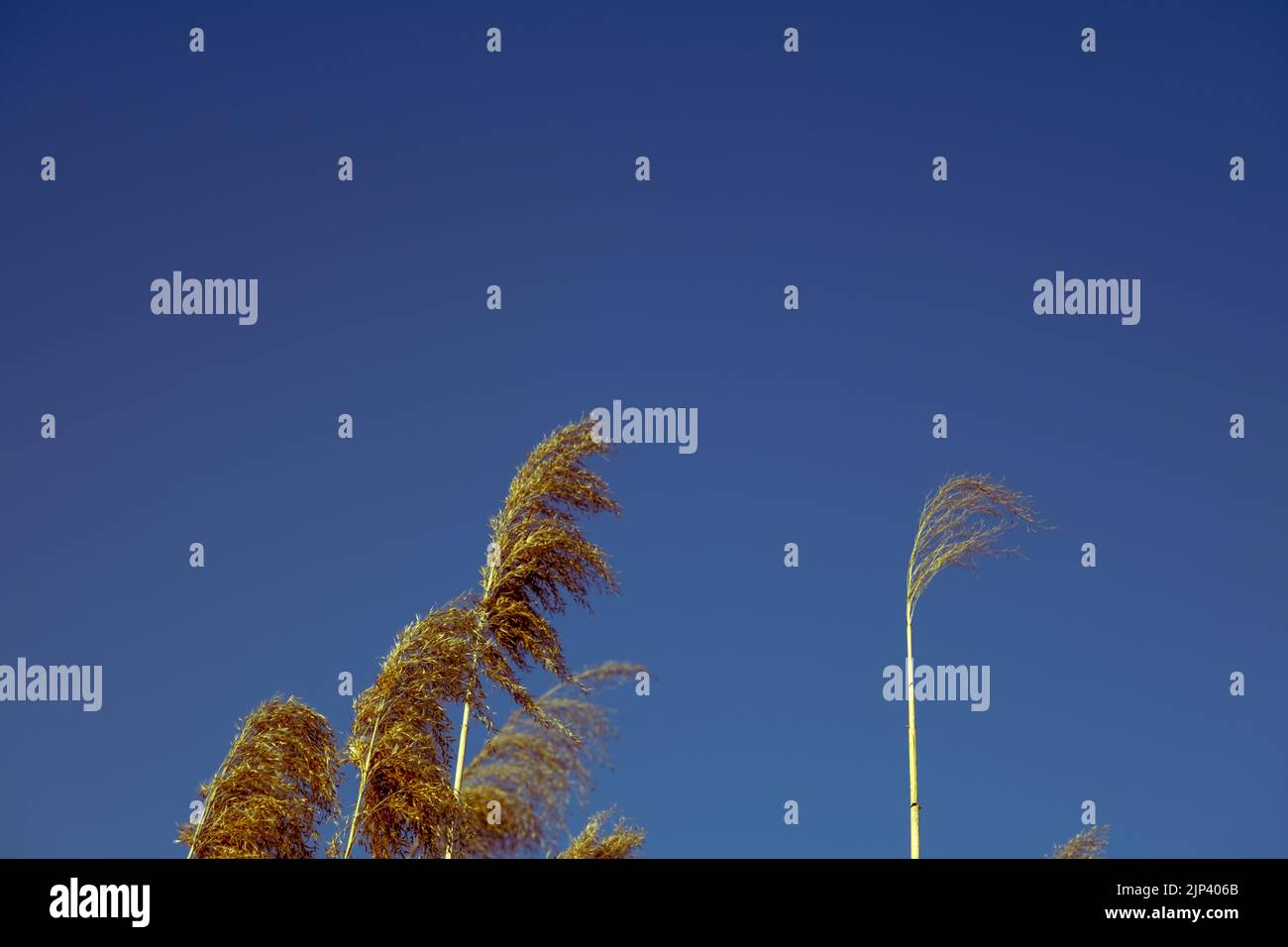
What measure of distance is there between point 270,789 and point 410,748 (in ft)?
3.17

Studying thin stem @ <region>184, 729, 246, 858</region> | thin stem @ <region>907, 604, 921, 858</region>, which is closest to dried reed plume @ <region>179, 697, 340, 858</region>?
thin stem @ <region>184, 729, 246, 858</region>

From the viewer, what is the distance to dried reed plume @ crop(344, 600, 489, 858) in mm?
10117

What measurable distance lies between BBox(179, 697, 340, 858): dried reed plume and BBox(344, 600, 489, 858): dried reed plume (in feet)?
0.81

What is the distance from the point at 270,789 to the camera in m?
9.95

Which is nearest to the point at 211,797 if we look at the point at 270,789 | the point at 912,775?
the point at 270,789

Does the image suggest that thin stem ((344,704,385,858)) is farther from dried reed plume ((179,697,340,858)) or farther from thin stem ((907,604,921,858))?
thin stem ((907,604,921,858))

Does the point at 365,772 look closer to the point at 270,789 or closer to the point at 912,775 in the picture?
the point at 270,789
